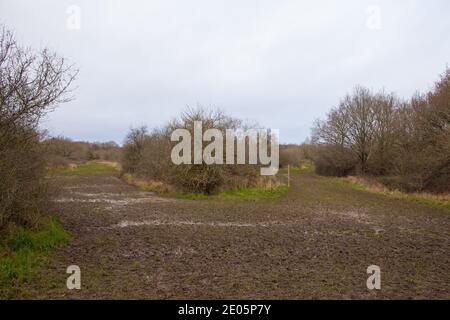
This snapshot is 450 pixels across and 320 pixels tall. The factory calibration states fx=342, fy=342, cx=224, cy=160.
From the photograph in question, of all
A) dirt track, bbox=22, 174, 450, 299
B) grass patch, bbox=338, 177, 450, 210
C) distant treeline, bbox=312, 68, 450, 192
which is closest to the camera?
dirt track, bbox=22, 174, 450, 299

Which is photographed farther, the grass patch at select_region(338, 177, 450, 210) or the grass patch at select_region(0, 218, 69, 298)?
the grass patch at select_region(338, 177, 450, 210)

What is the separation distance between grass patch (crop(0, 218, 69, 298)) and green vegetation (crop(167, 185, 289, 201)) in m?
11.4

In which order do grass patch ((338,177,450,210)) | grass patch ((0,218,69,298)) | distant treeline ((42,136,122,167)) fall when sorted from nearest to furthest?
grass patch ((0,218,69,298)), distant treeline ((42,136,122,167)), grass patch ((338,177,450,210))

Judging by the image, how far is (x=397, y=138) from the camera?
27500 millimetres

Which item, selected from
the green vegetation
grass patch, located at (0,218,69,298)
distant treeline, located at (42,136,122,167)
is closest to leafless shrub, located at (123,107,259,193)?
the green vegetation

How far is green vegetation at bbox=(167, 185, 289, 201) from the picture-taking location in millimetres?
20406

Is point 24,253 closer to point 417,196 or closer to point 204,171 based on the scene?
point 204,171

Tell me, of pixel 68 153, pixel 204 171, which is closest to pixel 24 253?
pixel 204 171

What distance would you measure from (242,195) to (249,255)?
13.1 meters

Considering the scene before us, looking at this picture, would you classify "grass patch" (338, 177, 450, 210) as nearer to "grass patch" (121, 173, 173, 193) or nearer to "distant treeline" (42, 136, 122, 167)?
"grass patch" (121, 173, 173, 193)

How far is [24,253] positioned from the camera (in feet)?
25.0

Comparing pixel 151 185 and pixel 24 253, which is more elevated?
pixel 151 185

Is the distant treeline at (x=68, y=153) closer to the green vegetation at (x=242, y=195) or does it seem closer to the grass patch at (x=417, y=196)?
the green vegetation at (x=242, y=195)

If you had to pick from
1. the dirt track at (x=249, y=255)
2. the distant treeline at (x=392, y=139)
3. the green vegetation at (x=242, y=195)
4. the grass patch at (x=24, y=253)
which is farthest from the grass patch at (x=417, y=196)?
the grass patch at (x=24, y=253)
